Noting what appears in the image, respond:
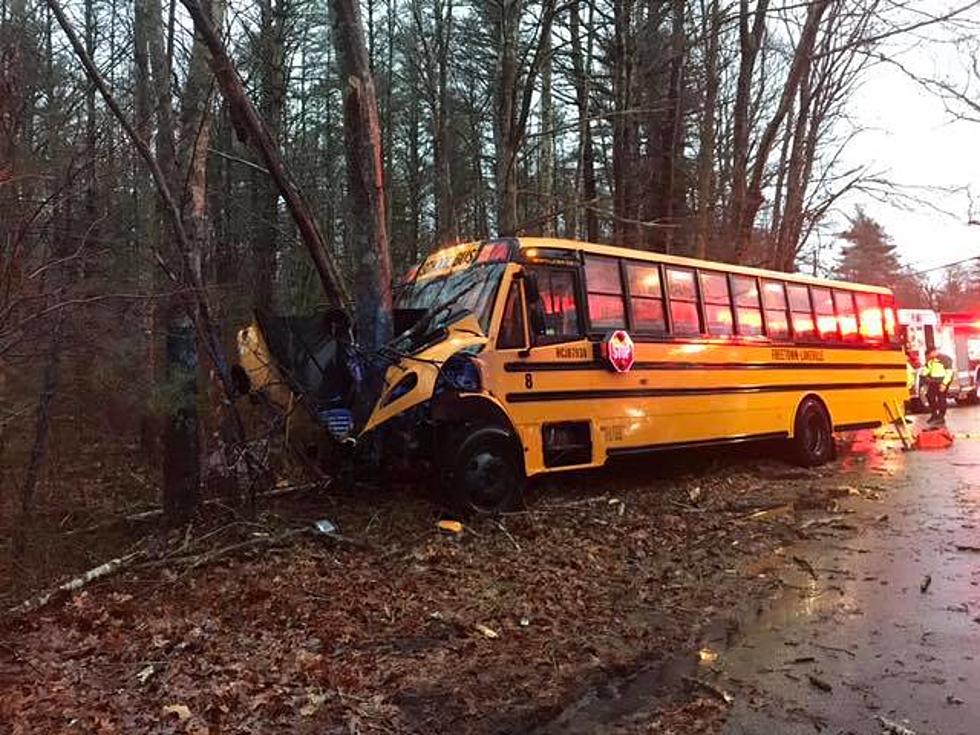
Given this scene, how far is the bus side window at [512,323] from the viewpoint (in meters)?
8.82

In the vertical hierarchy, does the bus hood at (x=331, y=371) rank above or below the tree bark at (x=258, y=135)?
below

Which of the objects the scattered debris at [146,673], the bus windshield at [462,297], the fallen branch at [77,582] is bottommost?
the scattered debris at [146,673]

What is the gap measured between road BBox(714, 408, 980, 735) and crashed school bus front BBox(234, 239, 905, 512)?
2660 millimetres

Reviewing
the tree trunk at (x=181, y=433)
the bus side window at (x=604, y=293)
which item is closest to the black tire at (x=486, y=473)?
the bus side window at (x=604, y=293)

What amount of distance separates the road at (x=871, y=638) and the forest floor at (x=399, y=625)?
0.71 ft

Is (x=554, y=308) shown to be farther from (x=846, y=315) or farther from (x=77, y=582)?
(x=846, y=315)

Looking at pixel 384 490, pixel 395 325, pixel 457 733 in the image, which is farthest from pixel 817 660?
pixel 395 325

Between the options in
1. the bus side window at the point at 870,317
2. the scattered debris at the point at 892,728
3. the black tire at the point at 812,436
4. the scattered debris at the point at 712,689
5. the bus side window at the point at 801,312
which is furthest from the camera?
the bus side window at the point at 870,317

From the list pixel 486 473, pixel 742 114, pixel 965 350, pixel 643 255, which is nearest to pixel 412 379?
pixel 486 473

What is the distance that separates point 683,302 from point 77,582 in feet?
25.9

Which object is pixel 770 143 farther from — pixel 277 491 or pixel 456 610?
pixel 456 610

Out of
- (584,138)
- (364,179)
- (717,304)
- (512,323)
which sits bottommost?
(512,323)

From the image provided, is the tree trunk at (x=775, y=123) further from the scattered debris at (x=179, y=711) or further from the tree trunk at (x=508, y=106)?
the scattered debris at (x=179, y=711)

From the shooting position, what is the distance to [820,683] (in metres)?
4.63
